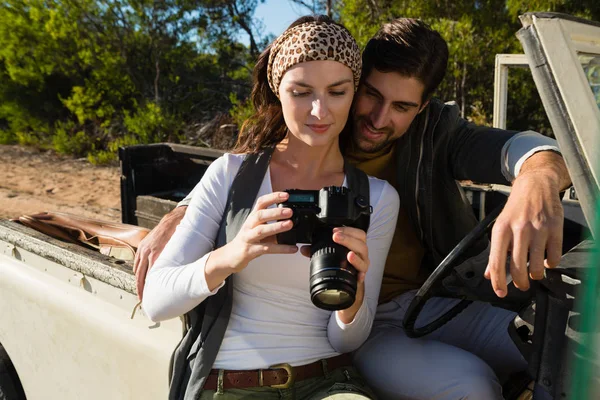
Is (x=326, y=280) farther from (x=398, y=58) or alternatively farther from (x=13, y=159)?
(x=13, y=159)

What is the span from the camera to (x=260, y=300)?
5.70 feet

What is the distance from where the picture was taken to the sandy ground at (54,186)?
7.29 m

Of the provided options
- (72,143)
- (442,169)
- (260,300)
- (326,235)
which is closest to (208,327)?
(260,300)

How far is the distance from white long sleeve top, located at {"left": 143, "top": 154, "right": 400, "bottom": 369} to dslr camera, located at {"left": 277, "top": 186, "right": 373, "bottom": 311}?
29cm

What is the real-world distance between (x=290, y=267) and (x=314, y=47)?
2.20ft

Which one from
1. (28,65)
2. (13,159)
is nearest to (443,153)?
(13,159)

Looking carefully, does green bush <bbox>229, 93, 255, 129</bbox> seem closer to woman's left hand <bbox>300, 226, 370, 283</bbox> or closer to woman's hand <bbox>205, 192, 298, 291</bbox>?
woman's hand <bbox>205, 192, 298, 291</bbox>

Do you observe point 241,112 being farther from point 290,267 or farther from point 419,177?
point 290,267

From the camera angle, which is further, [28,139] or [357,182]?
[28,139]

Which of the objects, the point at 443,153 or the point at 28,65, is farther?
the point at 28,65

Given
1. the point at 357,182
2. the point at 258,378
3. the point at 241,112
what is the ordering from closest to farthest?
the point at 258,378 < the point at 357,182 < the point at 241,112

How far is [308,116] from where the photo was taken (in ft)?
5.99

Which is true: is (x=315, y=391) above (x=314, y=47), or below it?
below

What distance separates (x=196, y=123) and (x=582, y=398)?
33.2 feet
